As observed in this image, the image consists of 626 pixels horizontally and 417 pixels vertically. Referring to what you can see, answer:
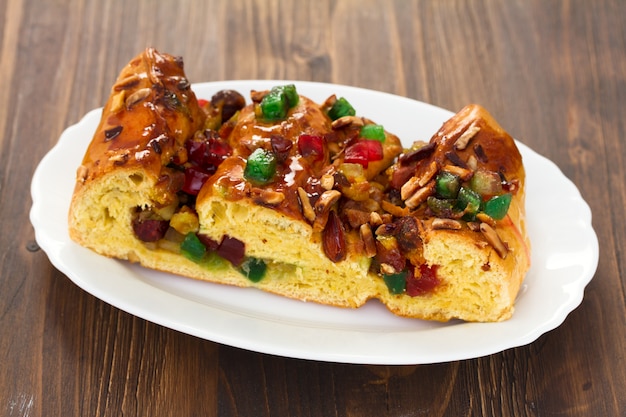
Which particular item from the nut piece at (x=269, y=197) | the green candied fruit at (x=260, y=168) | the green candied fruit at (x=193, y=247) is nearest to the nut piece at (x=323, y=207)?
the nut piece at (x=269, y=197)

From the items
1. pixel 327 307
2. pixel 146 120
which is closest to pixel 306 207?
pixel 327 307

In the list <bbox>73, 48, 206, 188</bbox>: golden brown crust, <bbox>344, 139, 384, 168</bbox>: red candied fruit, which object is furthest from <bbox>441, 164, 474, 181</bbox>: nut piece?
<bbox>73, 48, 206, 188</bbox>: golden brown crust

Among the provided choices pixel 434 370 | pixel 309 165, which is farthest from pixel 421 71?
pixel 434 370

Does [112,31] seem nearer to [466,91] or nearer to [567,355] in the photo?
[466,91]

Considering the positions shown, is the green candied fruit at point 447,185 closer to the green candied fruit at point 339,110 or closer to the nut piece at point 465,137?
the nut piece at point 465,137

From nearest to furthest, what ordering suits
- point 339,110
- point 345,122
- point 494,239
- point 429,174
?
point 494,239 → point 429,174 → point 345,122 → point 339,110

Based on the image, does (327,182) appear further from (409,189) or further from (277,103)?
(277,103)
